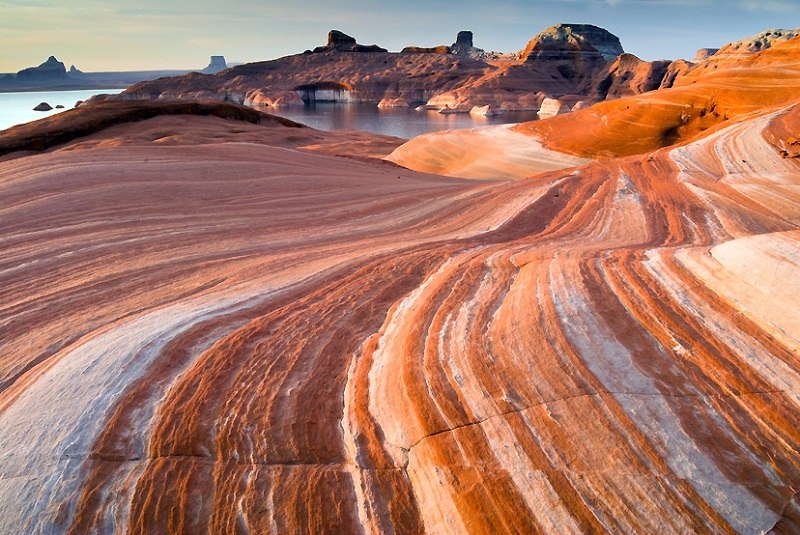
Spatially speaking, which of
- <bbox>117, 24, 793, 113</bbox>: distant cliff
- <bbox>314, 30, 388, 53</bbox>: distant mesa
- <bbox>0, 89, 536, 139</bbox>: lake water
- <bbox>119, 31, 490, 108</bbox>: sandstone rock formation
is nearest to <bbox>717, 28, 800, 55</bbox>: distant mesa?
<bbox>117, 24, 793, 113</bbox>: distant cliff

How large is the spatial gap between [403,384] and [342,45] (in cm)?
18072

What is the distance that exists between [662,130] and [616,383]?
50.3ft

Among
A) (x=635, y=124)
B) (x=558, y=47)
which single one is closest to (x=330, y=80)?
(x=558, y=47)

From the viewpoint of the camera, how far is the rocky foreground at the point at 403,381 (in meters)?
2.39

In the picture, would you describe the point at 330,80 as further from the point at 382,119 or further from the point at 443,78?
the point at 382,119

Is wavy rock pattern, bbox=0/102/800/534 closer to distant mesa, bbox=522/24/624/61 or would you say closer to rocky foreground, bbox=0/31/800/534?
rocky foreground, bbox=0/31/800/534

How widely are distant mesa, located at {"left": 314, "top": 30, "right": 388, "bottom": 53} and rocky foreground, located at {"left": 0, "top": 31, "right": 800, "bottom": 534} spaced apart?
17074 centimetres

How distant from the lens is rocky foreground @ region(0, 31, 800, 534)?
7.86ft

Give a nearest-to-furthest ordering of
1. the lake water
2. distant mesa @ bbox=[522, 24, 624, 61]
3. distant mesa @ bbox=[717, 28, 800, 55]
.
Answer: the lake water < distant mesa @ bbox=[717, 28, 800, 55] < distant mesa @ bbox=[522, 24, 624, 61]

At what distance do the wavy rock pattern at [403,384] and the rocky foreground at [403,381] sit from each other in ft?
0.05

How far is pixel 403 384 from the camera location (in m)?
3.14

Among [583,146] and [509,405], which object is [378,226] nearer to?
[509,405]

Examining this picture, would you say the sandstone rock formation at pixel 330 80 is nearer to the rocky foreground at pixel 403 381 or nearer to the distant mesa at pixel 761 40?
the distant mesa at pixel 761 40

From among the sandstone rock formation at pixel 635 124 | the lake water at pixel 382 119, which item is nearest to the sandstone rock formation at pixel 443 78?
the lake water at pixel 382 119
